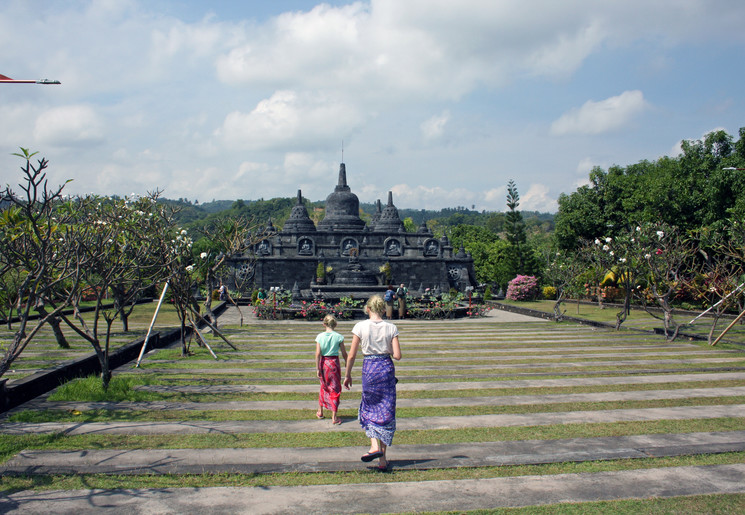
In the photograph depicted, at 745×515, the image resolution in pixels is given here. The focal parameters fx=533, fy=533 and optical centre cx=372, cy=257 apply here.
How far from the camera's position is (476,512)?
5.18 metres

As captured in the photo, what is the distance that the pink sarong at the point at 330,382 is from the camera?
311 inches

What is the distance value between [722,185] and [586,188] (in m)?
12.4

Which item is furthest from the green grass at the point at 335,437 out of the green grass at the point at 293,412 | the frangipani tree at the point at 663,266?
the frangipani tree at the point at 663,266

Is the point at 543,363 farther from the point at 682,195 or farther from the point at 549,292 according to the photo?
the point at 549,292

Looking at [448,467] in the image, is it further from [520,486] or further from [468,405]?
[468,405]

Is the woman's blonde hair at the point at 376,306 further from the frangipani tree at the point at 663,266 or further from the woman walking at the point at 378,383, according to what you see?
the frangipani tree at the point at 663,266

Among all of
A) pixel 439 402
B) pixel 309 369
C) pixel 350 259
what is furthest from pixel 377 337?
pixel 350 259

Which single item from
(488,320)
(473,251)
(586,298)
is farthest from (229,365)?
(473,251)

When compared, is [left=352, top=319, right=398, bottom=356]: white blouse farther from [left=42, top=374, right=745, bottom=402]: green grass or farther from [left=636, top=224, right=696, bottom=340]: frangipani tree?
[left=636, top=224, right=696, bottom=340]: frangipani tree

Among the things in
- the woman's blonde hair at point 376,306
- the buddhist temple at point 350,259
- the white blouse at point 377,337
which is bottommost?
the white blouse at point 377,337

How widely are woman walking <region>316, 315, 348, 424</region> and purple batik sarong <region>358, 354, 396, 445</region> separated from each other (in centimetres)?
140

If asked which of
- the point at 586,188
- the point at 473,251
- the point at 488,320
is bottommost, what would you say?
the point at 488,320

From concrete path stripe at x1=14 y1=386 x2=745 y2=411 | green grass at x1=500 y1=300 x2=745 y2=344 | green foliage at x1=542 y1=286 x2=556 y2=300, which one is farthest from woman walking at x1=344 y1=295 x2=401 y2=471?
green foliage at x1=542 y1=286 x2=556 y2=300

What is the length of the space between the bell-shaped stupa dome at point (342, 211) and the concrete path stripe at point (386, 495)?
50851 millimetres
